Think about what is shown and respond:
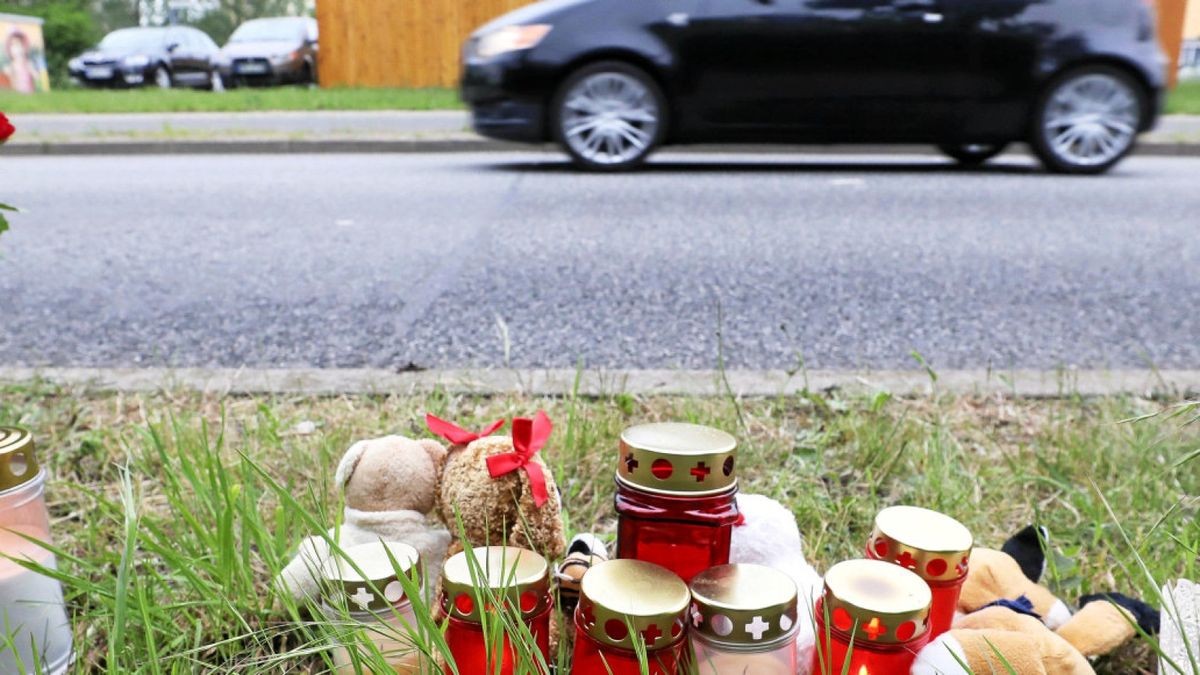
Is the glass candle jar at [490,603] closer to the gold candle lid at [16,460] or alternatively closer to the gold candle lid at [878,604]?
the gold candle lid at [878,604]

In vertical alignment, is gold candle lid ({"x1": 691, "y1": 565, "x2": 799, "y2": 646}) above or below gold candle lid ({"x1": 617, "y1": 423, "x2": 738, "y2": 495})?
below

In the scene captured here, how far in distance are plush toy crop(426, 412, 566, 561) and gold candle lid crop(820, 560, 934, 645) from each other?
0.35m

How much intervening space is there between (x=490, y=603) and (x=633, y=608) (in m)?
0.16

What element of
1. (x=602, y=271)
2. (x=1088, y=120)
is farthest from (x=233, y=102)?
(x=1088, y=120)

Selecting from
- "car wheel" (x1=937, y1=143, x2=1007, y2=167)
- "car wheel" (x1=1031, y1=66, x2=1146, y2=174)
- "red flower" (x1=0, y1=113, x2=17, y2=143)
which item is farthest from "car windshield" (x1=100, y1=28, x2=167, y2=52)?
"red flower" (x1=0, y1=113, x2=17, y2=143)

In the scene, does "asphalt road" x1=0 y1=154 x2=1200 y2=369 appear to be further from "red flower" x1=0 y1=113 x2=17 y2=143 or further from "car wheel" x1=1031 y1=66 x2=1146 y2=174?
"red flower" x1=0 y1=113 x2=17 y2=143

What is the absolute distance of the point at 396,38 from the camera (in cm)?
1464

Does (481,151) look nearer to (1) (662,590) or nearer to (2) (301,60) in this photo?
(1) (662,590)

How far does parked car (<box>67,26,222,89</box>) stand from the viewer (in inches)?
693

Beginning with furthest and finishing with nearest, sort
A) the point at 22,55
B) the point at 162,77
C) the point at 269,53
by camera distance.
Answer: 1. the point at 22,55
2. the point at 162,77
3. the point at 269,53

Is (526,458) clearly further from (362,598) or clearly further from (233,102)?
(233,102)

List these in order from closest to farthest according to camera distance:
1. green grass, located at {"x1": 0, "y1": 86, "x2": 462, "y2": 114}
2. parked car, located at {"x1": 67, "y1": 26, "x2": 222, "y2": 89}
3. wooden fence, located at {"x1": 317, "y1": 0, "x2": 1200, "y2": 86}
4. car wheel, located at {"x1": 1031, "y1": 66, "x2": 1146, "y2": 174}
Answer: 1. car wheel, located at {"x1": 1031, "y1": 66, "x2": 1146, "y2": 174}
2. green grass, located at {"x1": 0, "y1": 86, "x2": 462, "y2": 114}
3. wooden fence, located at {"x1": 317, "y1": 0, "x2": 1200, "y2": 86}
4. parked car, located at {"x1": 67, "y1": 26, "x2": 222, "y2": 89}

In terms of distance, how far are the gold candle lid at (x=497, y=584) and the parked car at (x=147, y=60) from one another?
1884 cm

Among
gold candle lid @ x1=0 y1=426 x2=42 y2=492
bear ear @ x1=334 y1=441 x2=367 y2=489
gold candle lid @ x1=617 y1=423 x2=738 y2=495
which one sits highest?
gold candle lid @ x1=617 y1=423 x2=738 y2=495
